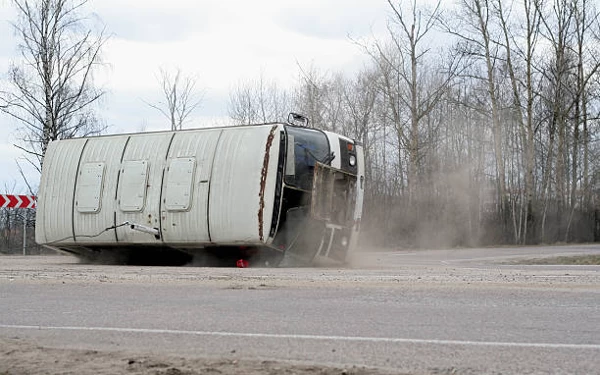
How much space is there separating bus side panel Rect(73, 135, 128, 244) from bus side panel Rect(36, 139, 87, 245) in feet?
0.85

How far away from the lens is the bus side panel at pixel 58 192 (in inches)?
723

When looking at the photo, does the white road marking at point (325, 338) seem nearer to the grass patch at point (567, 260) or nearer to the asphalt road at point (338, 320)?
the asphalt road at point (338, 320)

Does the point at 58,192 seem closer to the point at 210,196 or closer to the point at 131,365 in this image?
the point at 210,196

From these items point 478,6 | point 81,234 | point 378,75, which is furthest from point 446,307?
point 378,75

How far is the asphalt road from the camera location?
534cm

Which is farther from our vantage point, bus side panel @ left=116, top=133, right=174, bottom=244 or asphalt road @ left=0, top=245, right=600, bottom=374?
bus side panel @ left=116, top=133, right=174, bottom=244

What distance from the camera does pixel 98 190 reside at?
58.6 ft

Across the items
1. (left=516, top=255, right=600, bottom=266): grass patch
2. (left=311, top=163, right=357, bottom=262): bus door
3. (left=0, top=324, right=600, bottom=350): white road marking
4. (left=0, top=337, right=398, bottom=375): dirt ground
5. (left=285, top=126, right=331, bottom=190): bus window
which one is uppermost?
(left=285, top=126, right=331, bottom=190): bus window

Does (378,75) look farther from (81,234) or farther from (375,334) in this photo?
(375,334)

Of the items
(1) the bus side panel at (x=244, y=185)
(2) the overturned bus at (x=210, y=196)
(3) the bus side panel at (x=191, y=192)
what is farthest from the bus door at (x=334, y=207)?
(3) the bus side panel at (x=191, y=192)

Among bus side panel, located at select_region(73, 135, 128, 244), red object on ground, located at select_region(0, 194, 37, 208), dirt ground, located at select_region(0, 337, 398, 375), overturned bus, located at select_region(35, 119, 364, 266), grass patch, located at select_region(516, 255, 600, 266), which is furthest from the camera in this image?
red object on ground, located at select_region(0, 194, 37, 208)

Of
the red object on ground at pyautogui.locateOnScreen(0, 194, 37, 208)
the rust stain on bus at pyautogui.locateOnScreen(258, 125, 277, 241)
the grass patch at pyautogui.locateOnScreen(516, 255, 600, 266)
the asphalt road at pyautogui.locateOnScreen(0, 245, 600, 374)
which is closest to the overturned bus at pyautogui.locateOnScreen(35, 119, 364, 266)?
the rust stain on bus at pyautogui.locateOnScreen(258, 125, 277, 241)

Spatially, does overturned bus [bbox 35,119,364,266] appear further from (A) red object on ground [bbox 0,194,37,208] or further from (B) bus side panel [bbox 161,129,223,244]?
(A) red object on ground [bbox 0,194,37,208]

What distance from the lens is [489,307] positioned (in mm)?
7734
